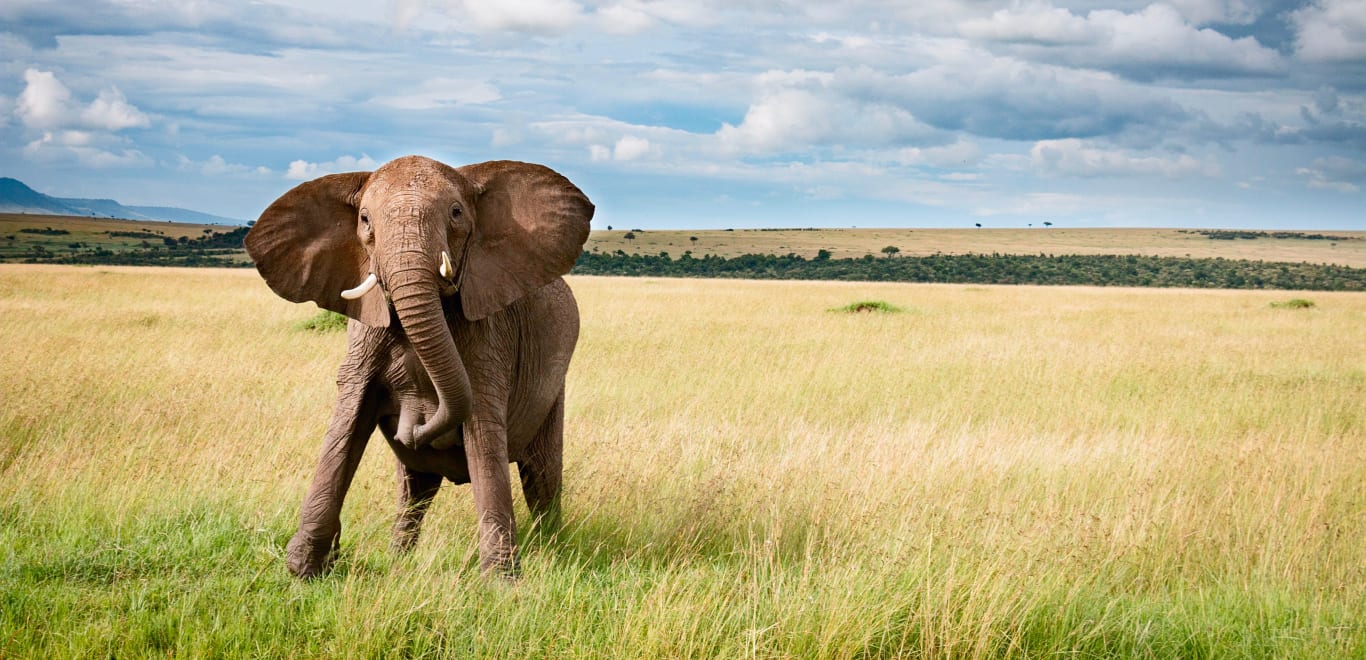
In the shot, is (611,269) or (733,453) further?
(611,269)

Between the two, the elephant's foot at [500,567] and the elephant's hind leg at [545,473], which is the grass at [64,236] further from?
the elephant's foot at [500,567]

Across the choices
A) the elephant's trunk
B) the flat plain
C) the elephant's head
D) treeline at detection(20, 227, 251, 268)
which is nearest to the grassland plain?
the elephant's trunk

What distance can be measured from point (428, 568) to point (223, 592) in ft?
3.09

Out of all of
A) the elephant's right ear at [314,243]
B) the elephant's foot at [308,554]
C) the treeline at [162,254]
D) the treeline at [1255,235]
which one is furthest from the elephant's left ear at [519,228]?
the treeline at [1255,235]

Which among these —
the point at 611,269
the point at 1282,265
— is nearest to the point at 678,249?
the point at 611,269

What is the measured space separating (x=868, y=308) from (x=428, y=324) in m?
22.4

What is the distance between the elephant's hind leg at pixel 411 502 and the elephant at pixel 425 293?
492 millimetres

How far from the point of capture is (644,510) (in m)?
6.68

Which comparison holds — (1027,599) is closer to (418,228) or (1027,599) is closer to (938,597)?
(938,597)

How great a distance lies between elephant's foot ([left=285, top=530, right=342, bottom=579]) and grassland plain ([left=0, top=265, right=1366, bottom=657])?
0.09 metres

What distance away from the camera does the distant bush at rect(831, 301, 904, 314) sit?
2545 centimetres

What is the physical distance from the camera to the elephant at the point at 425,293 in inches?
178

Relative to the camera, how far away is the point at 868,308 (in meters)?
26.0

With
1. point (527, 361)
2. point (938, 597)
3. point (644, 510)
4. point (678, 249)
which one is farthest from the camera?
point (678, 249)
